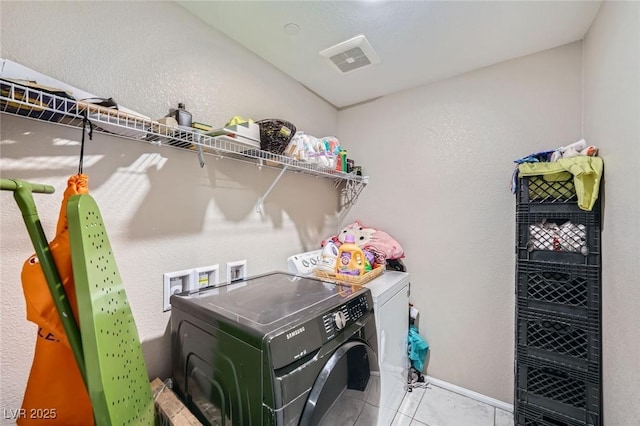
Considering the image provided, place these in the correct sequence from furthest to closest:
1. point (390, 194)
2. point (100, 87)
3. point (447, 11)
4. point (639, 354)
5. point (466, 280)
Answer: point (390, 194), point (466, 280), point (447, 11), point (100, 87), point (639, 354)

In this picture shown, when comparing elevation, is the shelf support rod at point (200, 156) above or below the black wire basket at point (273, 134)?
below

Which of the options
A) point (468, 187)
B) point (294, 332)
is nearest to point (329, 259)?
point (294, 332)

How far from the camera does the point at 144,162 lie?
123cm

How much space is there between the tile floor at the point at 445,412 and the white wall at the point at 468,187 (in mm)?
108

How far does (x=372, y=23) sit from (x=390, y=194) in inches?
51.2

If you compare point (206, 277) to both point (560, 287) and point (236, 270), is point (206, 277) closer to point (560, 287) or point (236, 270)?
point (236, 270)

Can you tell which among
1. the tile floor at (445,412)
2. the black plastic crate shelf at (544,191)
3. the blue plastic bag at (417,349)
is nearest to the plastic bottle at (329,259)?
the blue plastic bag at (417,349)

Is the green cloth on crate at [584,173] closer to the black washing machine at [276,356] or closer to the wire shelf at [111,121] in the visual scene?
the black washing machine at [276,356]

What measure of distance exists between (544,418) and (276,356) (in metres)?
1.79

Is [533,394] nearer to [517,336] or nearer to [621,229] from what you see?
[517,336]

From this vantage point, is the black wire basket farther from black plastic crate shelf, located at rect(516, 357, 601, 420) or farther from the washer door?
black plastic crate shelf, located at rect(516, 357, 601, 420)

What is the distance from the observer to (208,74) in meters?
1.50

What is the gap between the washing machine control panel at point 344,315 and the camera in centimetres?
99

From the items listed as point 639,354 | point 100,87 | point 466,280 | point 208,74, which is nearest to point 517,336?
point 466,280
